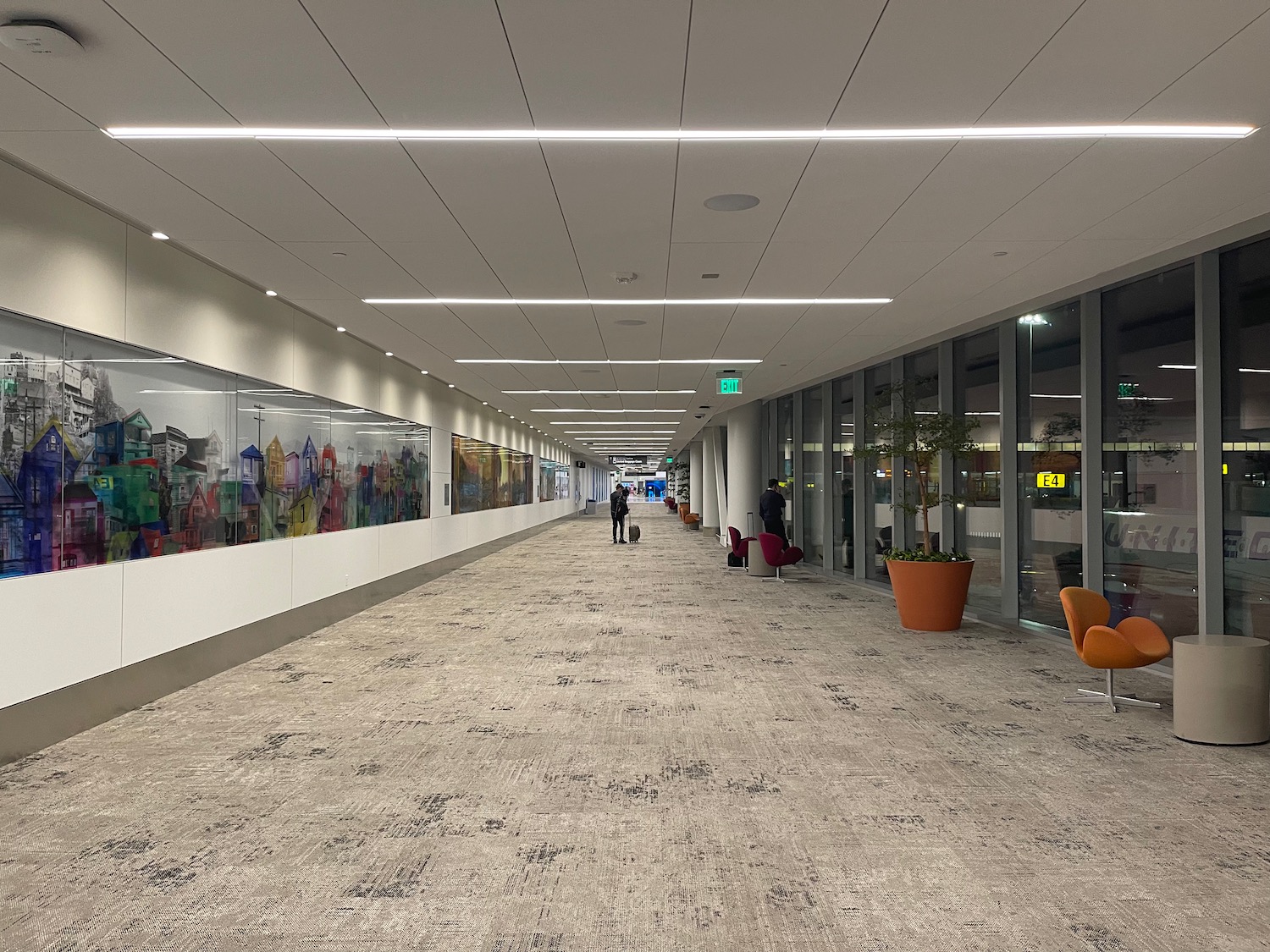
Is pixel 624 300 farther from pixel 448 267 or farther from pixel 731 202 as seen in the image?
pixel 731 202

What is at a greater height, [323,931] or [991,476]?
[991,476]

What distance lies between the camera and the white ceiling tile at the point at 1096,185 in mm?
4762

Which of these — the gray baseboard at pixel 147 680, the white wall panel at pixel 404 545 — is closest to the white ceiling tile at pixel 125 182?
the gray baseboard at pixel 147 680

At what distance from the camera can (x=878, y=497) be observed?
1405 centimetres

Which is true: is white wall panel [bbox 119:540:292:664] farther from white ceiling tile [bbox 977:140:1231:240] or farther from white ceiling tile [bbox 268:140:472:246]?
white ceiling tile [bbox 977:140:1231:240]

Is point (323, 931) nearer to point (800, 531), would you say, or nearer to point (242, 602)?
point (242, 602)

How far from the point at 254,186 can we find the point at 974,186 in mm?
4385

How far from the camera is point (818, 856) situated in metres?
3.80

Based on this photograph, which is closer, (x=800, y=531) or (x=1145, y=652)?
(x=1145, y=652)

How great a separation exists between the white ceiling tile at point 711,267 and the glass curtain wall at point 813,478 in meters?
8.71

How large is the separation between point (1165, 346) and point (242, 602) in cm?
869

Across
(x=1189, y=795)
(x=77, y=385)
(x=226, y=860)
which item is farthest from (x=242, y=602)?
(x=1189, y=795)

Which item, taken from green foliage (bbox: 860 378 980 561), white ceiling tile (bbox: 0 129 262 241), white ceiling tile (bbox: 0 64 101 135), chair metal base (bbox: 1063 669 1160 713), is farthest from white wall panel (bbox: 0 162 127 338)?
green foliage (bbox: 860 378 980 561)

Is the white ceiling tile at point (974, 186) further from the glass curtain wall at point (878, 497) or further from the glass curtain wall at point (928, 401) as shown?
the glass curtain wall at point (878, 497)
